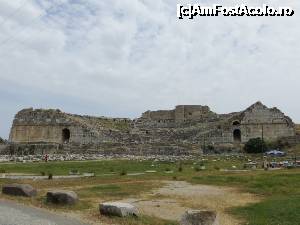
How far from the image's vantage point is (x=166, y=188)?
22.9 meters

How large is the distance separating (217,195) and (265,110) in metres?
45.2

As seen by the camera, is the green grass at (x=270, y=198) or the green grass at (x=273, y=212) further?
the green grass at (x=270, y=198)

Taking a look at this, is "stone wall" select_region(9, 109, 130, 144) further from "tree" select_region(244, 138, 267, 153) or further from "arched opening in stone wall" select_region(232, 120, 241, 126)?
"tree" select_region(244, 138, 267, 153)

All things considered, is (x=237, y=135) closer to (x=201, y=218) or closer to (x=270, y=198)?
(x=270, y=198)

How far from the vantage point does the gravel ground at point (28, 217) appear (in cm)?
1248

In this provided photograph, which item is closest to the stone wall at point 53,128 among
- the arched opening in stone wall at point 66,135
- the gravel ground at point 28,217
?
the arched opening in stone wall at point 66,135

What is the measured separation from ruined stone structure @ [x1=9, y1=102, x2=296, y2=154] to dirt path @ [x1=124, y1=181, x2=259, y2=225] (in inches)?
1310

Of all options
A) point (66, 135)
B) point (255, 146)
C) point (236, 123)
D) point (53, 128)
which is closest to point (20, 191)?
point (255, 146)

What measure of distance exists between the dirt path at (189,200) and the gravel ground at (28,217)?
9.95 ft

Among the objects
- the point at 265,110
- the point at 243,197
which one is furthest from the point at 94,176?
the point at 265,110

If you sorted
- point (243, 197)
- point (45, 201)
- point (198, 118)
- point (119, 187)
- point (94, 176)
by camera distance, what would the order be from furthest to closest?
point (198, 118) → point (94, 176) → point (119, 187) → point (243, 197) → point (45, 201)

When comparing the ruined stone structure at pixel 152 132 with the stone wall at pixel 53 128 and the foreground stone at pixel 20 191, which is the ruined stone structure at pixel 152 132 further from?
the foreground stone at pixel 20 191

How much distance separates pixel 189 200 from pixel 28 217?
719cm

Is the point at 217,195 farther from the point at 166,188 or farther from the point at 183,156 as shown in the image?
the point at 183,156
